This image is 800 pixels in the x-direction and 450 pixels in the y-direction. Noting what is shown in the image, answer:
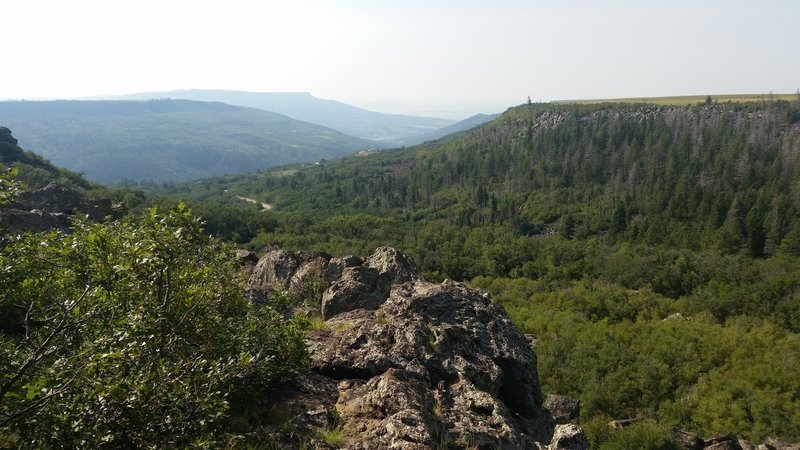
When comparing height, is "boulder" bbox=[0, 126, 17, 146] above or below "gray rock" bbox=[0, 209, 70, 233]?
above

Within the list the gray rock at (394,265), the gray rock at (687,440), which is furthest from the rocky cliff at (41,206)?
the gray rock at (687,440)

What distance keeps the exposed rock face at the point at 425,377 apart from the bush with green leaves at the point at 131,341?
5.88 feet

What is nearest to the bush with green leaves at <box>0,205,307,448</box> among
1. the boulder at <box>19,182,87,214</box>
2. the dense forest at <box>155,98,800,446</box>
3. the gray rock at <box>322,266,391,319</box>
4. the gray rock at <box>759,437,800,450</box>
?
the gray rock at <box>322,266,391,319</box>

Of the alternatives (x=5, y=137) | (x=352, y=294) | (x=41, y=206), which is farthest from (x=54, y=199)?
(x=5, y=137)

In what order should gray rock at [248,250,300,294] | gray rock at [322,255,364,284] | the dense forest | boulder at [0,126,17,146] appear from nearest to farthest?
gray rock at [322,255,364,284] → gray rock at [248,250,300,294] → the dense forest → boulder at [0,126,17,146]

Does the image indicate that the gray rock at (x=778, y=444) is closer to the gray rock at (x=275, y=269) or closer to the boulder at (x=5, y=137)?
the gray rock at (x=275, y=269)

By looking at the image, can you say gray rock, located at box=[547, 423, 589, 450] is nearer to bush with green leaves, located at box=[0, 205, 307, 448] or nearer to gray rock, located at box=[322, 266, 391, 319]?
bush with green leaves, located at box=[0, 205, 307, 448]

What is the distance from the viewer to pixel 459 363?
14.1 metres

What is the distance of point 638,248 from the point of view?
112 meters

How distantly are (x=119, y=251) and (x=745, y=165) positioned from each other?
181 meters

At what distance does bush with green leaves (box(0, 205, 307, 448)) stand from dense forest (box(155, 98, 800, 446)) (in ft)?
137

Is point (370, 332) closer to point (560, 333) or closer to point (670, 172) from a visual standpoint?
point (560, 333)

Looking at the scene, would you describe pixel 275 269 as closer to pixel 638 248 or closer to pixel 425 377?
pixel 425 377

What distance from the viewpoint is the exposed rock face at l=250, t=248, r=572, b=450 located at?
10242mm
